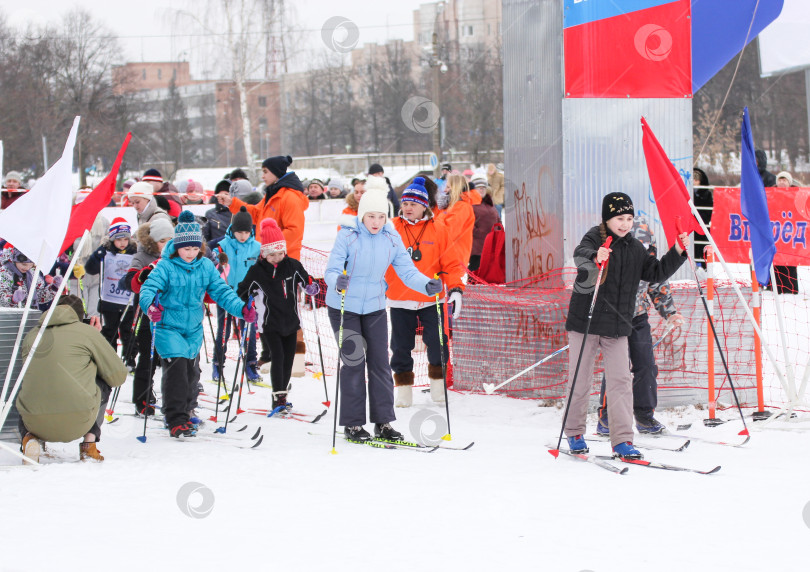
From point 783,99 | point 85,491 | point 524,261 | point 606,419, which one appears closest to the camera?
point 85,491

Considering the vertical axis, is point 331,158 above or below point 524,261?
above

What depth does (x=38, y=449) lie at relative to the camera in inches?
233

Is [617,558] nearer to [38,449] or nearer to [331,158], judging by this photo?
[38,449]

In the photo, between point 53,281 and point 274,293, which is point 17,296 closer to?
point 53,281

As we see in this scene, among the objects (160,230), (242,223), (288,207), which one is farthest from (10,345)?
(288,207)

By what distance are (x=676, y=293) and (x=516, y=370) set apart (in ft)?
4.89

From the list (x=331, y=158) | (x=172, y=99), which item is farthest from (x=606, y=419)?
(x=172, y=99)

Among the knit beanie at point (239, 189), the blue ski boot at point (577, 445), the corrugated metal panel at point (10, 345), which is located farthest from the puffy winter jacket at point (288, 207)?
the blue ski boot at point (577, 445)

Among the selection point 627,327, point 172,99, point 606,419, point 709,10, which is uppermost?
point 172,99

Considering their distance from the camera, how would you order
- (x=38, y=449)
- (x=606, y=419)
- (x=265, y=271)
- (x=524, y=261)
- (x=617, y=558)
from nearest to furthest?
1. (x=617, y=558)
2. (x=38, y=449)
3. (x=606, y=419)
4. (x=265, y=271)
5. (x=524, y=261)

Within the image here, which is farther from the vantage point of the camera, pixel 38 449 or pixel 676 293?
pixel 676 293

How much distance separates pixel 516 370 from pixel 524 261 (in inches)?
39.2

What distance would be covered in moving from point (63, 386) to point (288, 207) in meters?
3.59

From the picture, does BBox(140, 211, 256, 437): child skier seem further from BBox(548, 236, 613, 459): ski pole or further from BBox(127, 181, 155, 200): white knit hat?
BBox(127, 181, 155, 200): white knit hat
